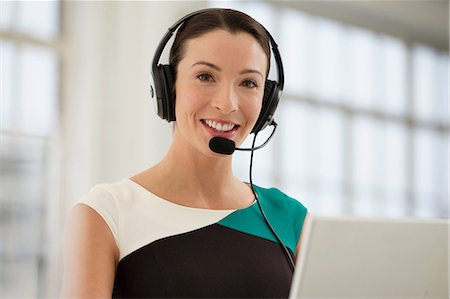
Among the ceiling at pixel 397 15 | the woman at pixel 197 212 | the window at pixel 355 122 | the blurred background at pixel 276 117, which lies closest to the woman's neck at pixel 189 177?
the woman at pixel 197 212

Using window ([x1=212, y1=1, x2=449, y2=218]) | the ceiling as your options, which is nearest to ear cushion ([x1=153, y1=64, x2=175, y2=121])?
window ([x1=212, y1=1, x2=449, y2=218])

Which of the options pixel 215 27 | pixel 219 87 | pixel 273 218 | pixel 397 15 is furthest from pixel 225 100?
pixel 397 15

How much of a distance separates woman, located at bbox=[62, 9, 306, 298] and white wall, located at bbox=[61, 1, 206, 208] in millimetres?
2286

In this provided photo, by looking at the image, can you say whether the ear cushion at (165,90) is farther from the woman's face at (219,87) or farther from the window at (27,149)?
the window at (27,149)

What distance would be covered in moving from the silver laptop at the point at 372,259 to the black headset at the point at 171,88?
52 cm

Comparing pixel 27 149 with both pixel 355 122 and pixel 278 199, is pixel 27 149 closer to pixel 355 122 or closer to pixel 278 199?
pixel 278 199

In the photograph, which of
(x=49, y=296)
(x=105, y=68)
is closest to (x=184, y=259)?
(x=49, y=296)

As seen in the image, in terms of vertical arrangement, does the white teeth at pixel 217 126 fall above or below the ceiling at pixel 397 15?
below

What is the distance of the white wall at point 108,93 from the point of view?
12.1ft

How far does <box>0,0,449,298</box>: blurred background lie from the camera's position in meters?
3.54

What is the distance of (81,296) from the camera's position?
1.16m

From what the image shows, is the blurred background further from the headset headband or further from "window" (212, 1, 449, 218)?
the headset headband

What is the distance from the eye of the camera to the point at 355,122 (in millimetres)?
5281

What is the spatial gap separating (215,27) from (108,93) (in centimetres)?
248
